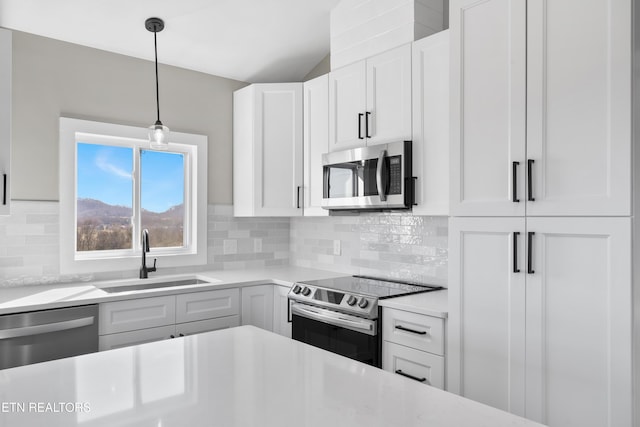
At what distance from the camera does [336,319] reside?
8.84 ft

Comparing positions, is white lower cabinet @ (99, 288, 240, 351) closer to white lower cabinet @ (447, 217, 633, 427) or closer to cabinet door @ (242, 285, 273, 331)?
cabinet door @ (242, 285, 273, 331)

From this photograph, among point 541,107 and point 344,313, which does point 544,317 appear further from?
point 344,313

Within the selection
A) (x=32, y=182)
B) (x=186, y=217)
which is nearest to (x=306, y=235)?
(x=186, y=217)

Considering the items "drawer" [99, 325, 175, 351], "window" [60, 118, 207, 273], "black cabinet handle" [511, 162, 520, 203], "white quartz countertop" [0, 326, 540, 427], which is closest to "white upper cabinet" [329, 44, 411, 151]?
"black cabinet handle" [511, 162, 520, 203]

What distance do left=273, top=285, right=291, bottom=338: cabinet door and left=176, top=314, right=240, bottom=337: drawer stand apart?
287mm

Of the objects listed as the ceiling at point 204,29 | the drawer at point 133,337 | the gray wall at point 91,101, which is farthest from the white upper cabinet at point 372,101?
the drawer at point 133,337

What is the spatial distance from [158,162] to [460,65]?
2.40m

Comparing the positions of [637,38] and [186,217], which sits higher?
[637,38]

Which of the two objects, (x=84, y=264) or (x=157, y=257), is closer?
(x=84, y=264)

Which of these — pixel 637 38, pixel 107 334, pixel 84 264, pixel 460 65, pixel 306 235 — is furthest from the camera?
pixel 306 235

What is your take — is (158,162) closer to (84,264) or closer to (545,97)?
(84,264)

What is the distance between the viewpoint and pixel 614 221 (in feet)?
5.51

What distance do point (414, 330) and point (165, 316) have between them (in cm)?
155

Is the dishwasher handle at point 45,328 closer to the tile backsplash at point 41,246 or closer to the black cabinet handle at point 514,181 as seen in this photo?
the tile backsplash at point 41,246
